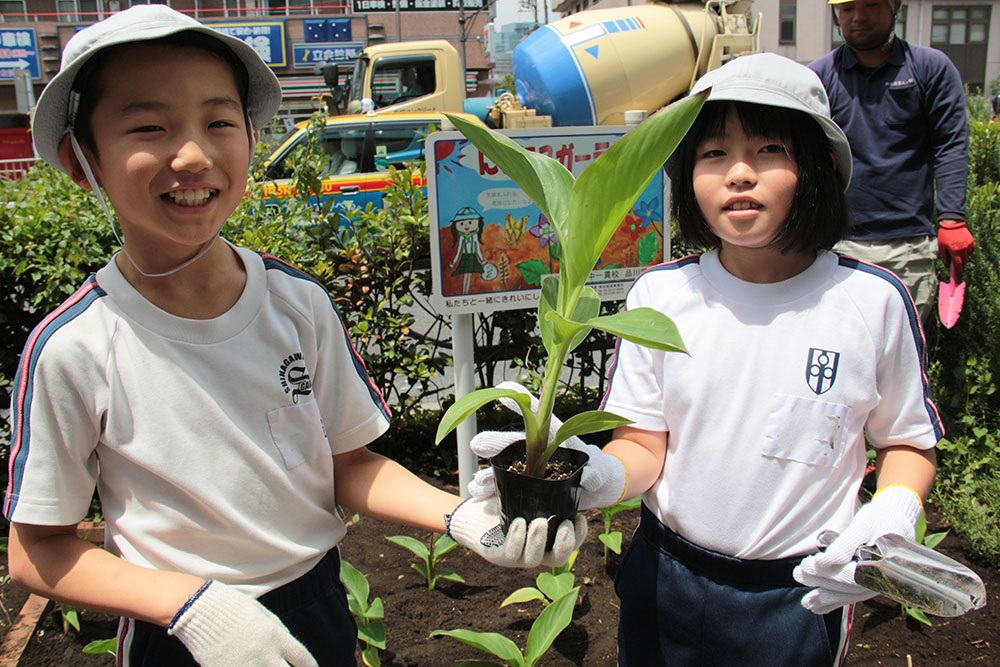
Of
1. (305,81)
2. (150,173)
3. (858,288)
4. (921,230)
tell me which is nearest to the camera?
(150,173)

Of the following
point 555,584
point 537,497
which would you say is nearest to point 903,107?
point 555,584

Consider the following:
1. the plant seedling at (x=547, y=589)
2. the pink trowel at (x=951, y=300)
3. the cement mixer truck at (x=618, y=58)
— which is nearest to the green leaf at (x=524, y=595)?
the plant seedling at (x=547, y=589)

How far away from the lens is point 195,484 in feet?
3.69

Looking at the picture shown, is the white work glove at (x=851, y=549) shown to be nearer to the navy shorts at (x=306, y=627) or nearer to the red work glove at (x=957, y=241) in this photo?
the navy shorts at (x=306, y=627)

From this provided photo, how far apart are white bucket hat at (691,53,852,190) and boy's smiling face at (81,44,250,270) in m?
0.76

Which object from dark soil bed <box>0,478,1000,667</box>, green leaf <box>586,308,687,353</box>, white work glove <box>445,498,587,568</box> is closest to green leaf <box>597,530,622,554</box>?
dark soil bed <box>0,478,1000,667</box>

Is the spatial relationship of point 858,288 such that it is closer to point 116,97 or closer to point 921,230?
point 116,97

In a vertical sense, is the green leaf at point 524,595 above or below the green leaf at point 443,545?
below

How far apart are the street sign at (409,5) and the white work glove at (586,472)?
29.3m

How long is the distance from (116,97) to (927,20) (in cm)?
3725

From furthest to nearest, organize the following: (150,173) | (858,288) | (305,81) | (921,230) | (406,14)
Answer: (406,14) → (305,81) → (921,230) → (858,288) → (150,173)

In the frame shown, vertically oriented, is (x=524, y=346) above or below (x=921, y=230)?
below

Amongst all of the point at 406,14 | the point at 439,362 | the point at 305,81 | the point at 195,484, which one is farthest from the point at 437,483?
the point at 406,14

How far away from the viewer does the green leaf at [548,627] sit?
1893 mm
